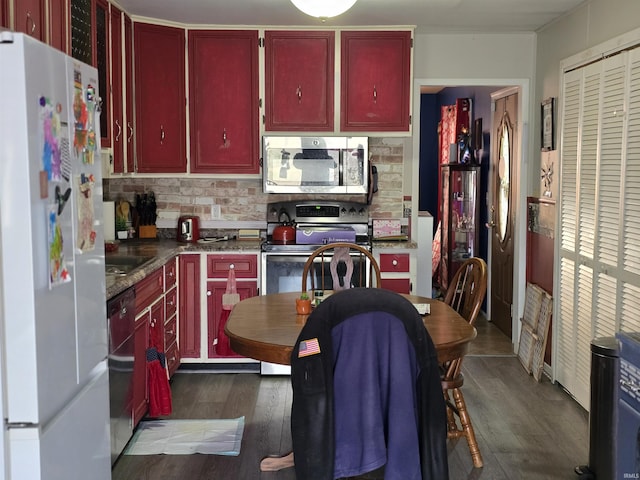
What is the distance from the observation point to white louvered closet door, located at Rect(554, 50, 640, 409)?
3.69m

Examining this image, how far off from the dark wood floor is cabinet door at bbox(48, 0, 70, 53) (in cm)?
195

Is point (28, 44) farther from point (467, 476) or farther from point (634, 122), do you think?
point (634, 122)

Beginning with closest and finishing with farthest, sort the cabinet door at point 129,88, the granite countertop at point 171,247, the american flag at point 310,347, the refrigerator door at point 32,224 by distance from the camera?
the refrigerator door at point 32,224 < the american flag at point 310,347 < the granite countertop at point 171,247 < the cabinet door at point 129,88

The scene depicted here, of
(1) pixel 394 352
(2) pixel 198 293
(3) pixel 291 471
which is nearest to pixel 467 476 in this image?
(3) pixel 291 471

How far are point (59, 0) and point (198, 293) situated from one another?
7.43ft

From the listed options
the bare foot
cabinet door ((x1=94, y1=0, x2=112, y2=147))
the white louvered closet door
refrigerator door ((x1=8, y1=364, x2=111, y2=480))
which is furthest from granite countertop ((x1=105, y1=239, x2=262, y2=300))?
the white louvered closet door

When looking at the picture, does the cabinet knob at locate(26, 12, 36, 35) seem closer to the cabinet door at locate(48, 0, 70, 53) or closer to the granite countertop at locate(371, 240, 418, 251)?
the cabinet door at locate(48, 0, 70, 53)

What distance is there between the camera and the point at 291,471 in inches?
136

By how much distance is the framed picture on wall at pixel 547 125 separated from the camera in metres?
4.95

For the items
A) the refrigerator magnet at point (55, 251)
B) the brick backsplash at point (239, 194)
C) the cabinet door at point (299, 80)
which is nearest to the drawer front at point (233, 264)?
the brick backsplash at point (239, 194)

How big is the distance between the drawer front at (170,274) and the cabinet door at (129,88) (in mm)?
702

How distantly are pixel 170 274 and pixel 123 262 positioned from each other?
49 centimetres

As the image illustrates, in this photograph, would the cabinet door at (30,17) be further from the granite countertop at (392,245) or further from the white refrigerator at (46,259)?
the granite countertop at (392,245)

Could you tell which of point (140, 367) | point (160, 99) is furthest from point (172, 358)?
point (160, 99)
